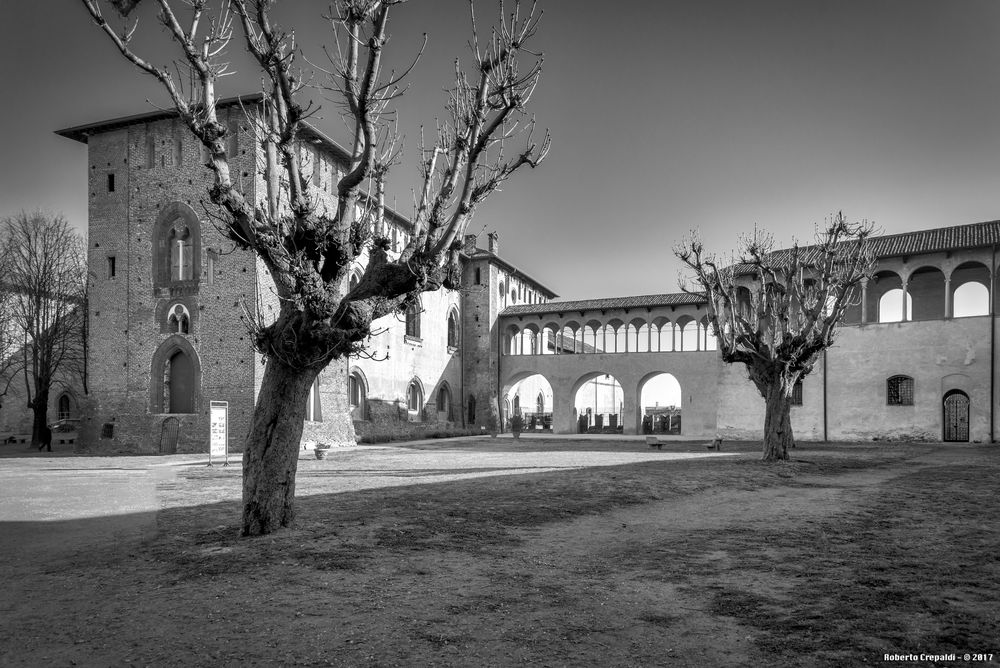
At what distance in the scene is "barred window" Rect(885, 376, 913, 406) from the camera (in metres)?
31.9

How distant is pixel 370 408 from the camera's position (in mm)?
32969

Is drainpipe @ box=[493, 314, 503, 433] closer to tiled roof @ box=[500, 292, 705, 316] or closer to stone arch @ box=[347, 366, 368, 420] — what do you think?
tiled roof @ box=[500, 292, 705, 316]

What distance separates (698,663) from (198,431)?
24.9 meters

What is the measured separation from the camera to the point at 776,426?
19297 millimetres

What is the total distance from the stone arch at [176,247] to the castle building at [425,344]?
0.18 ft

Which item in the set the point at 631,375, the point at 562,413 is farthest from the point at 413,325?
the point at 631,375

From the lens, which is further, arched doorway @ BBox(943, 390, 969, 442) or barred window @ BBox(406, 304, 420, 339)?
barred window @ BBox(406, 304, 420, 339)

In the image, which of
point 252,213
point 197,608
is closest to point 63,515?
point 252,213

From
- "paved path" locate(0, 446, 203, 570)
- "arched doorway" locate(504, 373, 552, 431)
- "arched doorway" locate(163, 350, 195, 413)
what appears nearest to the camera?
"paved path" locate(0, 446, 203, 570)

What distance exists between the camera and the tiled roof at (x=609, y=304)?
38969 mm

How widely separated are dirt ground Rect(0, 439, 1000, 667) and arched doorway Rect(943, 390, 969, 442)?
2276cm

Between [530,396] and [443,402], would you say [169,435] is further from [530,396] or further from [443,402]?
[530,396]

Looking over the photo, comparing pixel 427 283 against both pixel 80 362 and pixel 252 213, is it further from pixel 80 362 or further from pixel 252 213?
pixel 80 362

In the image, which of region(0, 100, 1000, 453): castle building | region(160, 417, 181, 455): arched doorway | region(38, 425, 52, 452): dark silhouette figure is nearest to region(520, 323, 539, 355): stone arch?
region(0, 100, 1000, 453): castle building
